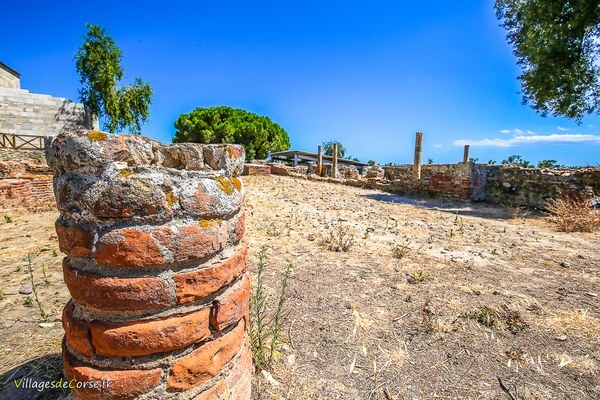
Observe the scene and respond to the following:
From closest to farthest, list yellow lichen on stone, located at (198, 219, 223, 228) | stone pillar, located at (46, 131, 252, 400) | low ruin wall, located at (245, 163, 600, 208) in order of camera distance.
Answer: stone pillar, located at (46, 131, 252, 400), yellow lichen on stone, located at (198, 219, 223, 228), low ruin wall, located at (245, 163, 600, 208)

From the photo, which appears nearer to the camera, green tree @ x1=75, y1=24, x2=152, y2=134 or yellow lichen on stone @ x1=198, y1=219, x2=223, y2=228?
yellow lichen on stone @ x1=198, y1=219, x2=223, y2=228

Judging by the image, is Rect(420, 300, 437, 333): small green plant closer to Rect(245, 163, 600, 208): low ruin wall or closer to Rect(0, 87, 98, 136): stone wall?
Rect(245, 163, 600, 208): low ruin wall

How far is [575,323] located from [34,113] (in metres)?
26.2

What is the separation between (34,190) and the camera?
262 inches

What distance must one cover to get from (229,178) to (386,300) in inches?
75.9

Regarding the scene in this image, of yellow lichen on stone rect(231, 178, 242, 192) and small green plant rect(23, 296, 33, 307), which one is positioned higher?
yellow lichen on stone rect(231, 178, 242, 192)

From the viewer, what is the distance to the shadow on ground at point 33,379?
1368 millimetres

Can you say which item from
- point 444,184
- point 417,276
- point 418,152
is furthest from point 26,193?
point 418,152

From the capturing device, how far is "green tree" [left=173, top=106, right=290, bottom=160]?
27.9m

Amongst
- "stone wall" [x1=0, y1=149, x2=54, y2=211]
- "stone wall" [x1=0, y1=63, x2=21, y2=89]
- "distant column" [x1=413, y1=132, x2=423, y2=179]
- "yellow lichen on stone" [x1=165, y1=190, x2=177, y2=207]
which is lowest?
"stone wall" [x1=0, y1=149, x2=54, y2=211]

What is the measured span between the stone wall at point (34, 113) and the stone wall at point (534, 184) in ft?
77.2

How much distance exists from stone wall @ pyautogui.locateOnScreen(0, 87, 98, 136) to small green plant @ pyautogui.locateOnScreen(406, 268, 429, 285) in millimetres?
22963

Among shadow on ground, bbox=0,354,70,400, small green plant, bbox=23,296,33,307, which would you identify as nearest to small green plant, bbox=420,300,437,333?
shadow on ground, bbox=0,354,70,400

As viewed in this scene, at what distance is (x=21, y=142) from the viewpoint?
18156 millimetres
